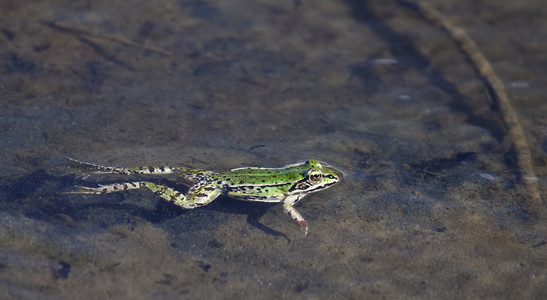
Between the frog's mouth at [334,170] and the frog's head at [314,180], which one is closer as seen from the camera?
the frog's head at [314,180]

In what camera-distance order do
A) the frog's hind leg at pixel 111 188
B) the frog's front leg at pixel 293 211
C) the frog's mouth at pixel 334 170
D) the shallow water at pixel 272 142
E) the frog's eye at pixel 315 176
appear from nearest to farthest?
the shallow water at pixel 272 142, the frog's front leg at pixel 293 211, the frog's hind leg at pixel 111 188, the frog's eye at pixel 315 176, the frog's mouth at pixel 334 170

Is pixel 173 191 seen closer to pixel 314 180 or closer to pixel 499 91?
pixel 314 180

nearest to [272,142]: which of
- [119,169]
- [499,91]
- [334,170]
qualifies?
[334,170]

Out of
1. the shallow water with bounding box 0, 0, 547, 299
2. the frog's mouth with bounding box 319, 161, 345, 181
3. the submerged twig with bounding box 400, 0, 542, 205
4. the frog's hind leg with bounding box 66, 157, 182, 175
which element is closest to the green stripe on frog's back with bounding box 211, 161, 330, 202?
the shallow water with bounding box 0, 0, 547, 299

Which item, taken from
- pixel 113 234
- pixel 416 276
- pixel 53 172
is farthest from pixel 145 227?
pixel 416 276

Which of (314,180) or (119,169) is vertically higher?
(314,180)

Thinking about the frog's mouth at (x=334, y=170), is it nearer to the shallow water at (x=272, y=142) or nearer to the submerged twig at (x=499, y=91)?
the shallow water at (x=272, y=142)

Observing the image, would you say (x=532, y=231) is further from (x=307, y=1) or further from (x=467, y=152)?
(x=307, y=1)

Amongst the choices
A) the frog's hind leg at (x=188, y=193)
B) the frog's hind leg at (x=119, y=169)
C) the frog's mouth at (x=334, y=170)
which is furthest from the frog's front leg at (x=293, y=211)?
the frog's hind leg at (x=119, y=169)
